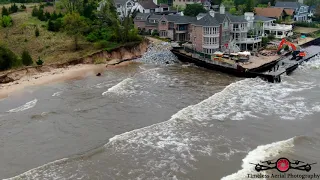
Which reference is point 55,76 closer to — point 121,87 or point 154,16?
point 121,87

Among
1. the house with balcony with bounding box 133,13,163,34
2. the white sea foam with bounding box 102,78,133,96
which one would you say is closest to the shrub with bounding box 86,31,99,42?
the house with balcony with bounding box 133,13,163,34

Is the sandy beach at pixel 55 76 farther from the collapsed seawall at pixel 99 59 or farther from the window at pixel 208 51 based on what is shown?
the window at pixel 208 51

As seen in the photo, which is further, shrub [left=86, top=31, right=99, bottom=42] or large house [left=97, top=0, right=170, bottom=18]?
large house [left=97, top=0, right=170, bottom=18]

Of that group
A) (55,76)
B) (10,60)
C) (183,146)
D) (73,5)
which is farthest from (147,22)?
(183,146)

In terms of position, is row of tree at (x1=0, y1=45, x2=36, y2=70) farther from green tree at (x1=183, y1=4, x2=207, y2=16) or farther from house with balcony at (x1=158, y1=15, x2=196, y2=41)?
green tree at (x1=183, y1=4, x2=207, y2=16)

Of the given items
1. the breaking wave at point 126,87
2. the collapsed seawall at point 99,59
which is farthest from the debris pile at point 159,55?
the breaking wave at point 126,87

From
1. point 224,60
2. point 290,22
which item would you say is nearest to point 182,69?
point 224,60

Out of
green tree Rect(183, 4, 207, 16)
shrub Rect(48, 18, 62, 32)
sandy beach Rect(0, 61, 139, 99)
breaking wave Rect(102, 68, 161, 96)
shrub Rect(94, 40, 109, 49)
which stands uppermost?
green tree Rect(183, 4, 207, 16)
